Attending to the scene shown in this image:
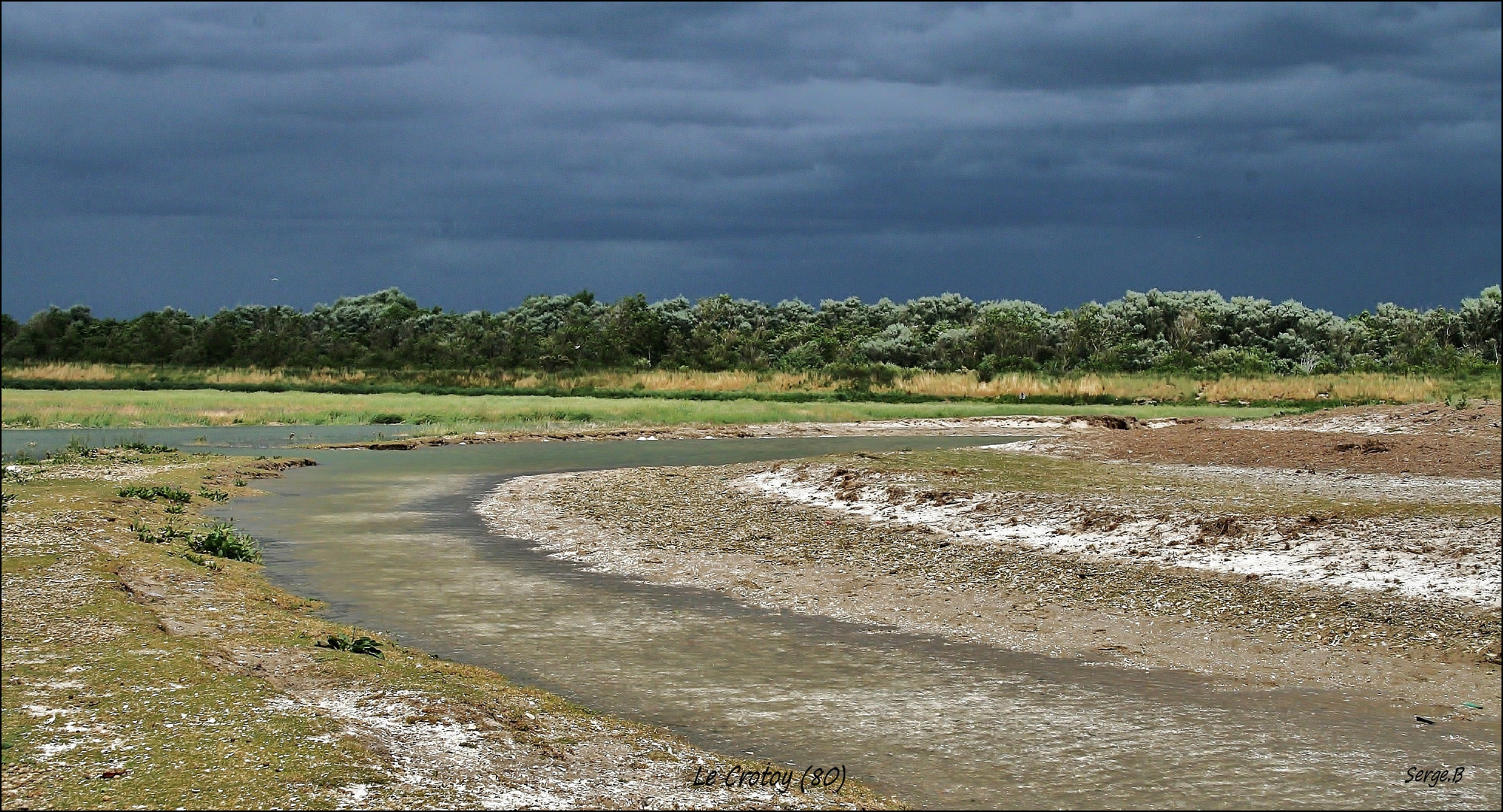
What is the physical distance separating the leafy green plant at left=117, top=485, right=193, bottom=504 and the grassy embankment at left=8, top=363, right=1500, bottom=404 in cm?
4373

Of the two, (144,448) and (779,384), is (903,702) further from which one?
(779,384)

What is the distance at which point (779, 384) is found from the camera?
75188 millimetres

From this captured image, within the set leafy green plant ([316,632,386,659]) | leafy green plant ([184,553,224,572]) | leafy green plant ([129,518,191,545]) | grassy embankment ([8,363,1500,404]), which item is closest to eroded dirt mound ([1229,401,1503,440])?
grassy embankment ([8,363,1500,404])

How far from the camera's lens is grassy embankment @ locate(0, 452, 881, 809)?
8.20 meters

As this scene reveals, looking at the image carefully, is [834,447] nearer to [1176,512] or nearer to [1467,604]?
[1176,512]

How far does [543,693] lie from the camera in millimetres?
11500

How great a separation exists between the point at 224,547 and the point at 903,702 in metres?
12.4

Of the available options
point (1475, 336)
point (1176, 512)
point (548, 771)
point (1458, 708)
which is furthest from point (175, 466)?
point (1475, 336)

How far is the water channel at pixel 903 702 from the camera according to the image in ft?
29.7

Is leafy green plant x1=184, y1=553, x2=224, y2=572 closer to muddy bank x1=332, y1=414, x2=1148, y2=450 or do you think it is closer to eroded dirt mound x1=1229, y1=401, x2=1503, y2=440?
muddy bank x1=332, y1=414, x2=1148, y2=450

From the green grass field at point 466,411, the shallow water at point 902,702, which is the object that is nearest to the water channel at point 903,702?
the shallow water at point 902,702

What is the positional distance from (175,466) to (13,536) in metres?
17.2

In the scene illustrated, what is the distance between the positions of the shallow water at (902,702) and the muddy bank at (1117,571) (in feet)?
2.58

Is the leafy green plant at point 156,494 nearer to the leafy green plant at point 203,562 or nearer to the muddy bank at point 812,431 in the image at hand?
the leafy green plant at point 203,562
